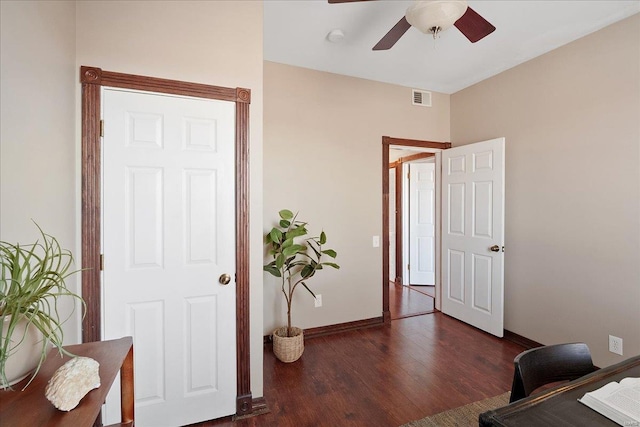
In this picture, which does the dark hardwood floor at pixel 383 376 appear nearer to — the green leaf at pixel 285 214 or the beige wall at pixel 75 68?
the beige wall at pixel 75 68

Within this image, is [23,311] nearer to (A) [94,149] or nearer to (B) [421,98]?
(A) [94,149]

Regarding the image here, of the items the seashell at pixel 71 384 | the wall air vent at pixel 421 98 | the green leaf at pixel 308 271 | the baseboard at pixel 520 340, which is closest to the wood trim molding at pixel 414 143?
the wall air vent at pixel 421 98

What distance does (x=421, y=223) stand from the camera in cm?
514

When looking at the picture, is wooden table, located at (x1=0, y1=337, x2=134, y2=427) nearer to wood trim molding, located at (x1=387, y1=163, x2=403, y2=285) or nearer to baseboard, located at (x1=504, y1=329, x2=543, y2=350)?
baseboard, located at (x1=504, y1=329, x2=543, y2=350)

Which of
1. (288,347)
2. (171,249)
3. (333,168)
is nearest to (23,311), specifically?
(171,249)

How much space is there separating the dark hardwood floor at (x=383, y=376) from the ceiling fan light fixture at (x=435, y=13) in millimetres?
2411

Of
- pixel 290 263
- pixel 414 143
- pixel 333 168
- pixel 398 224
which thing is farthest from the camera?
pixel 398 224

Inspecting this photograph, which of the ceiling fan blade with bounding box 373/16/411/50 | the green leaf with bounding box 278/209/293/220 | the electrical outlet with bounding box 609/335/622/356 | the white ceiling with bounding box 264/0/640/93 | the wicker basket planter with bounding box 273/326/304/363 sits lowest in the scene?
the wicker basket planter with bounding box 273/326/304/363

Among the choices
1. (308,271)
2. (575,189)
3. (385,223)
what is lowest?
(308,271)

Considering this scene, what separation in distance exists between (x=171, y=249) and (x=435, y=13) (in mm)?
2008

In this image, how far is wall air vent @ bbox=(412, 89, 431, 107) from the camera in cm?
365

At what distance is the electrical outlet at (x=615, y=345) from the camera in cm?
226

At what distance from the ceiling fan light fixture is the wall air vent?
80.0 inches

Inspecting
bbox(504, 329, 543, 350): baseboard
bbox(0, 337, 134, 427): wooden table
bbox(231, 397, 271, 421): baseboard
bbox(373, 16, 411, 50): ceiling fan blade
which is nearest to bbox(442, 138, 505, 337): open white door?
bbox(504, 329, 543, 350): baseboard
